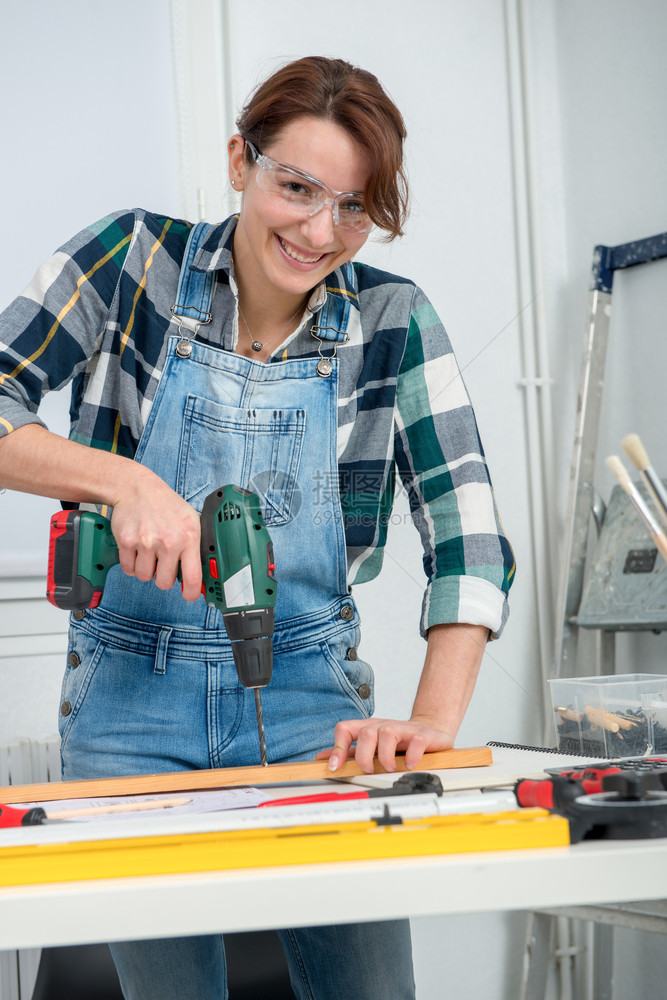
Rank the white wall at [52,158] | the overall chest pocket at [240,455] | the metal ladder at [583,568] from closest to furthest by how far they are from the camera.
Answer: the overall chest pocket at [240,455] < the white wall at [52,158] < the metal ladder at [583,568]

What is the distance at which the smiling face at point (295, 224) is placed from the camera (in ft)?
3.36

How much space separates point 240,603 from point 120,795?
0.68 ft

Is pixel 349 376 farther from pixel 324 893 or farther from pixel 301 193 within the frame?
pixel 324 893

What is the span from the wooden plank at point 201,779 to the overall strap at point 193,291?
20.9 inches

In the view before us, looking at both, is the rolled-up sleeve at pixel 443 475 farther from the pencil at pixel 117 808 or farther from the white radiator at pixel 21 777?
the white radiator at pixel 21 777

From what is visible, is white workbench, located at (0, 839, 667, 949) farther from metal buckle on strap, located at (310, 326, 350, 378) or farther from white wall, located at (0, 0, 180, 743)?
white wall, located at (0, 0, 180, 743)

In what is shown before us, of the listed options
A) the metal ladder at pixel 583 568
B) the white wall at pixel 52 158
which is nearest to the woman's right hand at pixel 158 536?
the white wall at pixel 52 158

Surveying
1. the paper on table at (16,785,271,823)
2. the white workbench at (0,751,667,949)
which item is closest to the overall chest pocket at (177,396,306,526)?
the paper on table at (16,785,271,823)

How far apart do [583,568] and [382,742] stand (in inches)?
55.3

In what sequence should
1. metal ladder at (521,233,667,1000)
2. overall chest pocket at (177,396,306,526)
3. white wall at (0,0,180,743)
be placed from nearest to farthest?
1. overall chest pocket at (177,396,306,526)
2. white wall at (0,0,180,743)
3. metal ladder at (521,233,667,1000)

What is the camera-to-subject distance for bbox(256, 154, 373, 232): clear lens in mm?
1033

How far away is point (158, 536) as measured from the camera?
861 mm

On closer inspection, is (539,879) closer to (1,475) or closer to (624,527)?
(1,475)

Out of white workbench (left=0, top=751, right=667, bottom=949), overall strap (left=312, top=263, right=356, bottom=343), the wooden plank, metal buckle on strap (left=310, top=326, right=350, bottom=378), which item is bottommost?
the wooden plank
